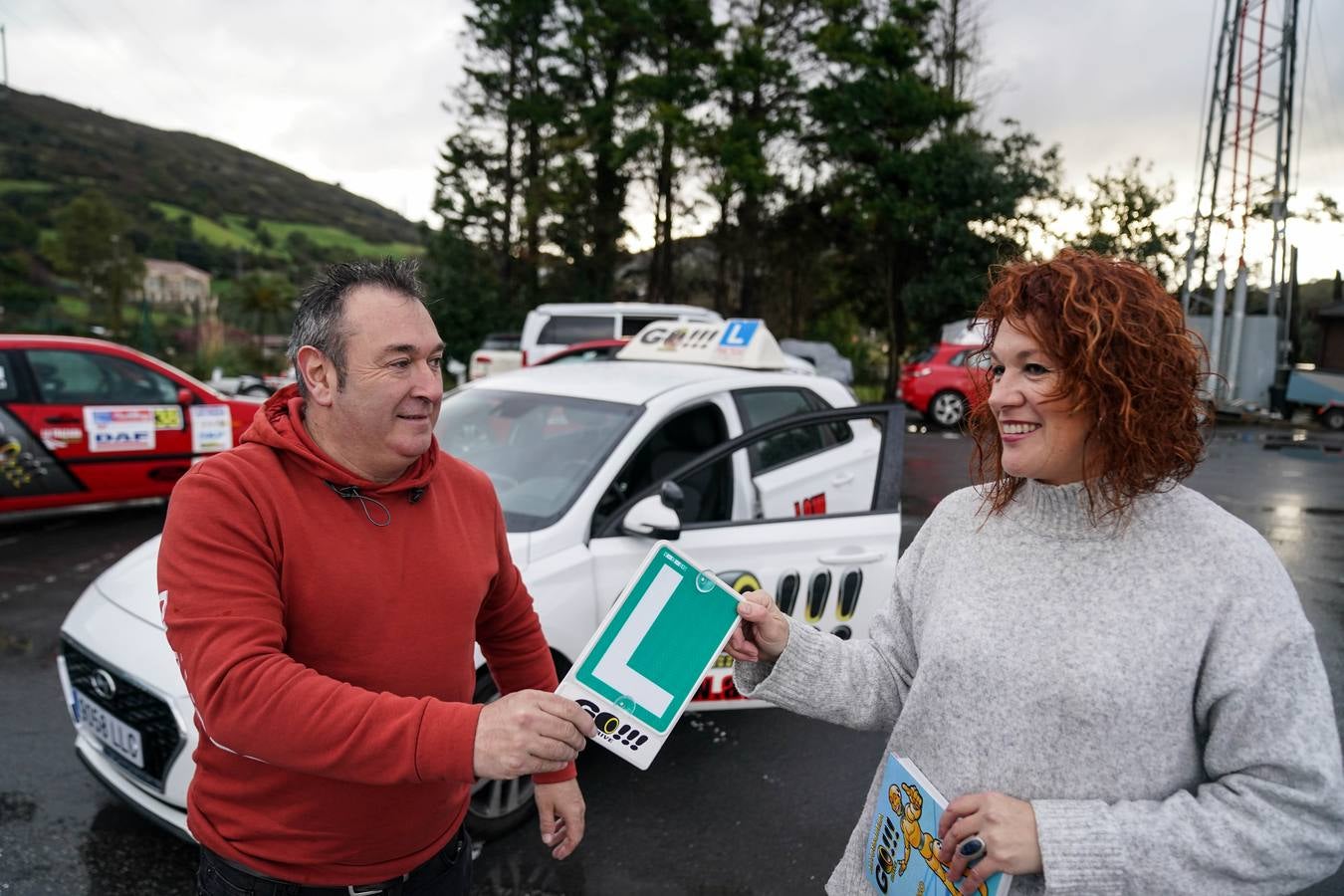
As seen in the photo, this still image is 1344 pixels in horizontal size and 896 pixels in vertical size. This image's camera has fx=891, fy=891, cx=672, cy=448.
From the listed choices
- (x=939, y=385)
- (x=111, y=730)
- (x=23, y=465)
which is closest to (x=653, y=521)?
(x=111, y=730)

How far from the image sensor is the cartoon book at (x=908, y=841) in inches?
51.9

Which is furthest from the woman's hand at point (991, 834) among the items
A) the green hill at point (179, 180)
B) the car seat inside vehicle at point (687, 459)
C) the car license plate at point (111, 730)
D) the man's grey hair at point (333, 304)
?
the green hill at point (179, 180)

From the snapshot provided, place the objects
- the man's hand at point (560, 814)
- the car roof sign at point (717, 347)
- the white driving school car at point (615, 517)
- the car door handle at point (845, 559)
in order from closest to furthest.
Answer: the man's hand at point (560, 814) → the white driving school car at point (615, 517) → the car door handle at point (845, 559) → the car roof sign at point (717, 347)

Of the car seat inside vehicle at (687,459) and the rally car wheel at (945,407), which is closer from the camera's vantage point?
the car seat inside vehicle at (687,459)

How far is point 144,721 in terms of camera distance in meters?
2.61

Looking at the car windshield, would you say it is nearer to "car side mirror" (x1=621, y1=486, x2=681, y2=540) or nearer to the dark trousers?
"car side mirror" (x1=621, y1=486, x2=681, y2=540)

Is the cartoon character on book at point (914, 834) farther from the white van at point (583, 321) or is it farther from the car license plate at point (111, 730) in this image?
the white van at point (583, 321)

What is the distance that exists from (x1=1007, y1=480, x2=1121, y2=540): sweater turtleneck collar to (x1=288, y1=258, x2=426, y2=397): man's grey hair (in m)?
1.12

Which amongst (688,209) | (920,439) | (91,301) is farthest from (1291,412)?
(91,301)

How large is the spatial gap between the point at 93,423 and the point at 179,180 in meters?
96.8

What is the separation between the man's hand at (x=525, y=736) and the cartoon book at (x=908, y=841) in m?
0.54

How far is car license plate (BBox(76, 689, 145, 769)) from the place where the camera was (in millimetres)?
2637

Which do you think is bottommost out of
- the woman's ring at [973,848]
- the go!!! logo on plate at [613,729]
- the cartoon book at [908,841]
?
the cartoon book at [908,841]

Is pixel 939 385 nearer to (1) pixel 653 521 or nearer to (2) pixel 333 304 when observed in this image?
(1) pixel 653 521
